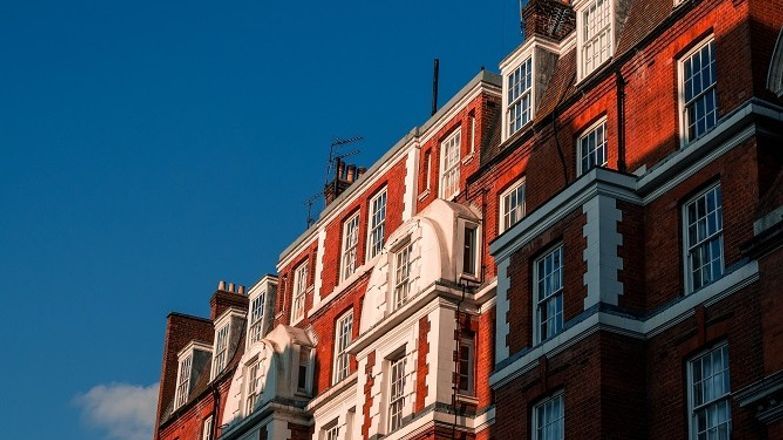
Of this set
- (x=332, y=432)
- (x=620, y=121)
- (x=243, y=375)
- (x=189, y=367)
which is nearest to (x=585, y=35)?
(x=620, y=121)

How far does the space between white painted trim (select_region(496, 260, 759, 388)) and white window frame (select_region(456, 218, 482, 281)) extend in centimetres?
→ 589

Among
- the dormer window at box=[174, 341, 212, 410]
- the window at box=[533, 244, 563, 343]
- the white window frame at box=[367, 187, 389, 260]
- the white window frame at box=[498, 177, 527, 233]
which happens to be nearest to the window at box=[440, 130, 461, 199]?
the white window frame at box=[498, 177, 527, 233]

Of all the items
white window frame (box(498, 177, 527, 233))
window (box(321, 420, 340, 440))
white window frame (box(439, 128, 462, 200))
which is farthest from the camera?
window (box(321, 420, 340, 440))

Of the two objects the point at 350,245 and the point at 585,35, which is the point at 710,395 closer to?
the point at 585,35

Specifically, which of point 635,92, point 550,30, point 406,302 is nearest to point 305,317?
point 406,302

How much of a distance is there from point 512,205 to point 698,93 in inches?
309

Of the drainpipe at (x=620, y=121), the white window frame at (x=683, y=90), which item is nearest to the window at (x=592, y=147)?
the drainpipe at (x=620, y=121)

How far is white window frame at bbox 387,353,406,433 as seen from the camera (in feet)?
133

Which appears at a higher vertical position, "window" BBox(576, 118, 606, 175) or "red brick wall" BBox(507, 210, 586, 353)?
"window" BBox(576, 118, 606, 175)

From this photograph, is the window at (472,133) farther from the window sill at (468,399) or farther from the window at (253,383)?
the window at (253,383)

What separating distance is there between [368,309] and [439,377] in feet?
17.3

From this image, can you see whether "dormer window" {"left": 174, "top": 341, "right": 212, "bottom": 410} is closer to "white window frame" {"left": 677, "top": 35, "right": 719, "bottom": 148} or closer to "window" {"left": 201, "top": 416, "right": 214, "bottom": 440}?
"window" {"left": 201, "top": 416, "right": 214, "bottom": 440}

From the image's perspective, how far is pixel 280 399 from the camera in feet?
157

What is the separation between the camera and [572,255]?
33.7m
